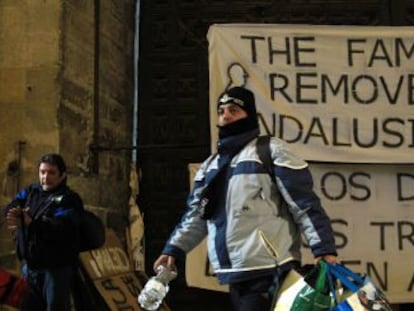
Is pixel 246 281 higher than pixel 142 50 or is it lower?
lower

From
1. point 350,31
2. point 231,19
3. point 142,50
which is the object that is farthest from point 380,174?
point 142,50

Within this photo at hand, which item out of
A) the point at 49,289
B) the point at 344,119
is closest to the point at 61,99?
the point at 49,289

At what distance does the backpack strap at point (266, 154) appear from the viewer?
315cm

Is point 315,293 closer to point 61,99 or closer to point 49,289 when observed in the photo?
point 49,289

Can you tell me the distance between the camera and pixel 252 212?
3.11 metres

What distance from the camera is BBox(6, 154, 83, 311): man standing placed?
422cm

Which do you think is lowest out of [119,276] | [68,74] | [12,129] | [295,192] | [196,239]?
[119,276]

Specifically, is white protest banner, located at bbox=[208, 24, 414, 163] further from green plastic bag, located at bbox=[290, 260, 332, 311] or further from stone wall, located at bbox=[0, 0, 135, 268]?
green plastic bag, located at bbox=[290, 260, 332, 311]

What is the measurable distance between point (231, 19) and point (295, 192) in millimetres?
3431

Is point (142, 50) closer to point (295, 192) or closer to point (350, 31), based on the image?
point (350, 31)

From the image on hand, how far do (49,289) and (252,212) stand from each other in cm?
169

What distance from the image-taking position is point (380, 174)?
5.38 m

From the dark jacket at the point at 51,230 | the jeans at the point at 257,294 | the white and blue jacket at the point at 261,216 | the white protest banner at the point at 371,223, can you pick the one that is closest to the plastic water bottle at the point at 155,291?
the white and blue jacket at the point at 261,216

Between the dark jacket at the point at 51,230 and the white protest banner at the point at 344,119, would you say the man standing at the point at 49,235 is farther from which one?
the white protest banner at the point at 344,119
